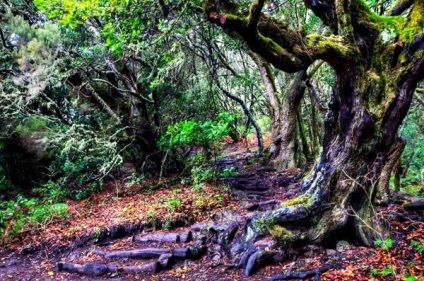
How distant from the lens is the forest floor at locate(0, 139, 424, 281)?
205 inches

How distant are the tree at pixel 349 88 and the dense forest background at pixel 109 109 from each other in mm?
3874

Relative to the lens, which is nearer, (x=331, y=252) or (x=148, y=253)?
(x=331, y=252)

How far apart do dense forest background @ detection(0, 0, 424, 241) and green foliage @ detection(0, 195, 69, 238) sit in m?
0.04

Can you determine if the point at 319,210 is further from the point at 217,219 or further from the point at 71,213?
the point at 71,213

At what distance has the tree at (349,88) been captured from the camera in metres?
4.58

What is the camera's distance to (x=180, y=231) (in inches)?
327

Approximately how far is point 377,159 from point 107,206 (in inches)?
334

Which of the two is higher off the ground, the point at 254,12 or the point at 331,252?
the point at 254,12

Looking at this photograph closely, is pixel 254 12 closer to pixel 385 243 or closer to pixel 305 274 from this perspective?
pixel 305 274

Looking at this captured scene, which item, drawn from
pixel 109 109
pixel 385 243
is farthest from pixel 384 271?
pixel 109 109

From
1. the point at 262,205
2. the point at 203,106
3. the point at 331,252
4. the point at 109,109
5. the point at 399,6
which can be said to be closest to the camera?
the point at 331,252

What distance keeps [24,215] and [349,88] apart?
9.83m

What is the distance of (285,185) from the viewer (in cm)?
1041

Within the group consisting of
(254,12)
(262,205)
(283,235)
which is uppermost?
(254,12)
